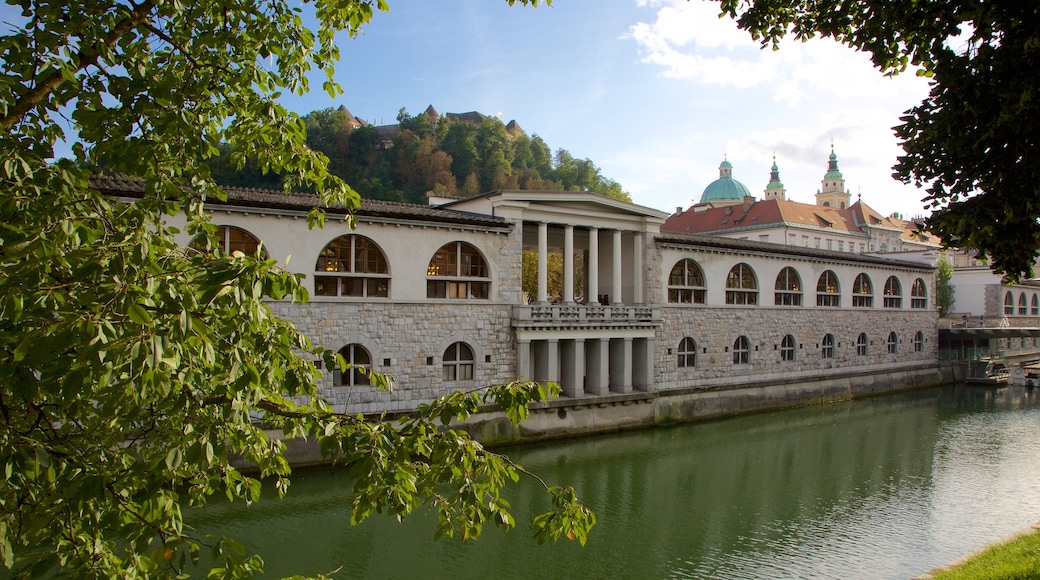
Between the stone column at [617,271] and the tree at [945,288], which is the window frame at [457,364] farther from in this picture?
the tree at [945,288]

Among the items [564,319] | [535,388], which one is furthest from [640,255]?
[535,388]

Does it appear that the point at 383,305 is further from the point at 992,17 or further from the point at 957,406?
the point at 957,406

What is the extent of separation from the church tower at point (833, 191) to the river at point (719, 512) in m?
73.1

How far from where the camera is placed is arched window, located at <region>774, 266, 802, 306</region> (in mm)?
28441

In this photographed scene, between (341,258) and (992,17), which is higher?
(992,17)

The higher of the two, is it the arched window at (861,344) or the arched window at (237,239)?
the arched window at (237,239)

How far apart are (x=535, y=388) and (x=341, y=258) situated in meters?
14.2

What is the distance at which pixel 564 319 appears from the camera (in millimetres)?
20906

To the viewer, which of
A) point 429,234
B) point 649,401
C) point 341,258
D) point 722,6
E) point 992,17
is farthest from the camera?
point 649,401

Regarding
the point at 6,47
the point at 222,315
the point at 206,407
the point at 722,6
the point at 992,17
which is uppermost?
the point at 722,6

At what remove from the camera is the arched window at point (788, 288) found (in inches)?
1120

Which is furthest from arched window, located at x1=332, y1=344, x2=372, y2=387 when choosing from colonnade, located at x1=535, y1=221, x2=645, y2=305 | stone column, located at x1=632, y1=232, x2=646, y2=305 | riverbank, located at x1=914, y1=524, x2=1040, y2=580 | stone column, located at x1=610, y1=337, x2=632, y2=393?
riverbank, located at x1=914, y1=524, x2=1040, y2=580

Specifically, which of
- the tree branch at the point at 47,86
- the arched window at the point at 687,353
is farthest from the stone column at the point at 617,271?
the tree branch at the point at 47,86

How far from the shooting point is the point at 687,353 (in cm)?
2470
